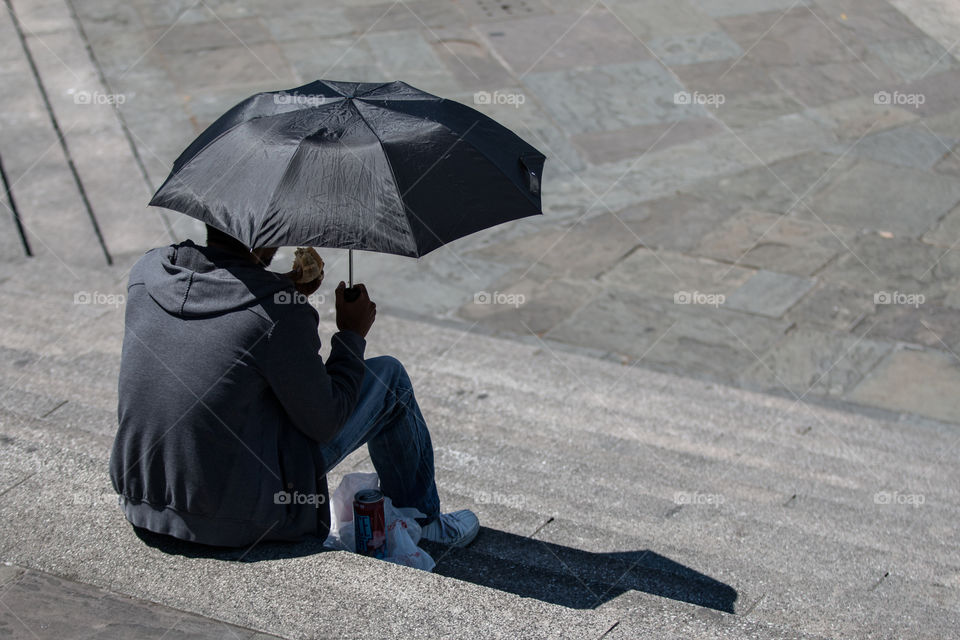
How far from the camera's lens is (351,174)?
2814mm

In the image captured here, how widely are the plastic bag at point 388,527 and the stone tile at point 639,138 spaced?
17.9ft

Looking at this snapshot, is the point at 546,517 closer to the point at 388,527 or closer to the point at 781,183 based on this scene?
the point at 388,527

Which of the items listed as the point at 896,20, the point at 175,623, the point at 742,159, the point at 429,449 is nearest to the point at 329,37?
the point at 742,159

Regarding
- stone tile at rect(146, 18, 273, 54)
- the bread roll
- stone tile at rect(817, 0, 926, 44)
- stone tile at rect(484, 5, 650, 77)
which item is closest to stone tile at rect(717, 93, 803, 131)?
stone tile at rect(484, 5, 650, 77)

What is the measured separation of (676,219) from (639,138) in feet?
4.05

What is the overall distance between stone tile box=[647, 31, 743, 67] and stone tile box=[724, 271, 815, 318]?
129 inches

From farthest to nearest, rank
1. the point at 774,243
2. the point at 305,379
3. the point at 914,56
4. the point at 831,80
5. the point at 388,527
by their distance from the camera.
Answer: the point at 914,56 < the point at 831,80 < the point at 774,243 < the point at 388,527 < the point at 305,379

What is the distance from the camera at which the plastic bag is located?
3137mm

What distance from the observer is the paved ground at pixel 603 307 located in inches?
117
